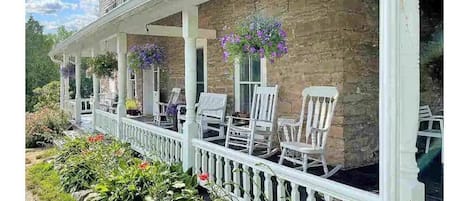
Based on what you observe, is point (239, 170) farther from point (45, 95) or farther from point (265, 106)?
A: point (45, 95)

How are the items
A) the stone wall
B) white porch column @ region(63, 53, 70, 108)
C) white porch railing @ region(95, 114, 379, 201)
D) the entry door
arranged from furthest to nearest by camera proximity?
white porch column @ region(63, 53, 70, 108) → the entry door → the stone wall → white porch railing @ region(95, 114, 379, 201)

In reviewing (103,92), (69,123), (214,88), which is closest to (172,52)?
(214,88)

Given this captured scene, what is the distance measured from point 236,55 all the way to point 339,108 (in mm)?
1190

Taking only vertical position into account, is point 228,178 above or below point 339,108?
below

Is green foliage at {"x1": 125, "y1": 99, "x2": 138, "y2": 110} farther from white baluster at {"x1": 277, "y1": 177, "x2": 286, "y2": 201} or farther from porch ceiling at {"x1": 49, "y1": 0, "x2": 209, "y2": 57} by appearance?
white baluster at {"x1": 277, "y1": 177, "x2": 286, "y2": 201}

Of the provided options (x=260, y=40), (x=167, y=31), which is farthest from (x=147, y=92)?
(x=260, y=40)

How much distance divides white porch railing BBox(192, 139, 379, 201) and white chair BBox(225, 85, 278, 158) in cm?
66

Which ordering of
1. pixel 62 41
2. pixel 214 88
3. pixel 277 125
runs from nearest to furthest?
pixel 277 125, pixel 214 88, pixel 62 41

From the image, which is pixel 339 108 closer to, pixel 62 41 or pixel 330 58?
pixel 330 58

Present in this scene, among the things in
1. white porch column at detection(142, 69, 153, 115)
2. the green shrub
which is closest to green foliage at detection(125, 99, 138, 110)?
white porch column at detection(142, 69, 153, 115)

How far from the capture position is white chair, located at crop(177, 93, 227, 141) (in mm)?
5559

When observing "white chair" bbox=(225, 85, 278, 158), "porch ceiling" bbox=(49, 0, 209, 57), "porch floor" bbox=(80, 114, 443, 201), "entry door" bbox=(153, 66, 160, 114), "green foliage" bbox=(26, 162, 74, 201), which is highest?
"porch ceiling" bbox=(49, 0, 209, 57)

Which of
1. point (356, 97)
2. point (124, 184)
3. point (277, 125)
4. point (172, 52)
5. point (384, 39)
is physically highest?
point (172, 52)

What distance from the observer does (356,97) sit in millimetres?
4000
